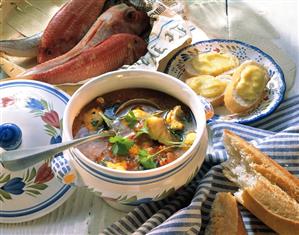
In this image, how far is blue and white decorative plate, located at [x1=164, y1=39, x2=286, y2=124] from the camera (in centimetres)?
104

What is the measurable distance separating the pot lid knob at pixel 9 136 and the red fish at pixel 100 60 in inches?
9.8

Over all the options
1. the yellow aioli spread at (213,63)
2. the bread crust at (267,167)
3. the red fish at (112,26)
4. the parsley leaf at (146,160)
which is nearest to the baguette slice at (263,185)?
the bread crust at (267,167)

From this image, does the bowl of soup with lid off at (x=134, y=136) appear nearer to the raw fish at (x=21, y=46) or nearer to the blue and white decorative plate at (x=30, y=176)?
the blue and white decorative plate at (x=30, y=176)

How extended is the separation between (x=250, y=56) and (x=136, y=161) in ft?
1.59

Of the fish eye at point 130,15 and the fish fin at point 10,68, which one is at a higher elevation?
the fish eye at point 130,15

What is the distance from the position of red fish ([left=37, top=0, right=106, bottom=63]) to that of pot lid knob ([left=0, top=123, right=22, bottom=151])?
0.35m

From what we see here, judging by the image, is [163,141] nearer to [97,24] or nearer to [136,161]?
[136,161]

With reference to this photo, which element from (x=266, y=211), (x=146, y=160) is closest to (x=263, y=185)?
(x=266, y=211)

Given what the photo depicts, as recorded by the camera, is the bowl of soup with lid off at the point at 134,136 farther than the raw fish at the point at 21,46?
No

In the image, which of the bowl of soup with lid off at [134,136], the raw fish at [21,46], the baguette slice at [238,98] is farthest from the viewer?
the raw fish at [21,46]

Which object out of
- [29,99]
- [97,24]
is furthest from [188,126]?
[97,24]

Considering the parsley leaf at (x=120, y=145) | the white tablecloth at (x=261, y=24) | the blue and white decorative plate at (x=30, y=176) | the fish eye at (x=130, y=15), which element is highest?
the fish eye at (x=130, y=15)

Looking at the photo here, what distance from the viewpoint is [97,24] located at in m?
1.19

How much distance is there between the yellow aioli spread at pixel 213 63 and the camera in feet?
3.72
